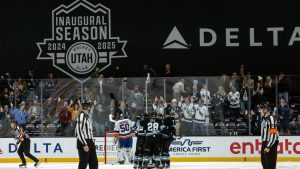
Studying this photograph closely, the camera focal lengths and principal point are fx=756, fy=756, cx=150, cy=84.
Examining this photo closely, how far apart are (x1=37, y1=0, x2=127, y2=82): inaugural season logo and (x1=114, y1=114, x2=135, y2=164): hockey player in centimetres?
679

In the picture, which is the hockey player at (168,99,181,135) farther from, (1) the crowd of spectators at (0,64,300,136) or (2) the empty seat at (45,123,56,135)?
(2) the empty seat at (45,123,56,135)

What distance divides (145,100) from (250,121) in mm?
2911

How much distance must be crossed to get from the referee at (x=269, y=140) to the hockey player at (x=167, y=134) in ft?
12.3

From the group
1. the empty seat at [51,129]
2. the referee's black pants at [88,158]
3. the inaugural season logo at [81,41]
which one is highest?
the inaugural season logo at [81,41]

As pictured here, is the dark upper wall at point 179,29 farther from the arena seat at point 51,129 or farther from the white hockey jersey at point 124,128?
the white hockey jersey at point 124,128

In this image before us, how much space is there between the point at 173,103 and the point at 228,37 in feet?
17.9

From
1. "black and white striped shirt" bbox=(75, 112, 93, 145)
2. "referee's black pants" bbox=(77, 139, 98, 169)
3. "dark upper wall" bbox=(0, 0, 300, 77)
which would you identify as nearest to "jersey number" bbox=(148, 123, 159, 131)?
"black and white striped shirt" bbox=(75, 112, 93, 145)

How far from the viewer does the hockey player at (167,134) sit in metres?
17.6

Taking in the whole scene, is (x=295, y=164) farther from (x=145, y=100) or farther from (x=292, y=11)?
(x=292, y=11)

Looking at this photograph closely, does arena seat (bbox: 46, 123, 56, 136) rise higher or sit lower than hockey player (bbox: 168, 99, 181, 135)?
lower

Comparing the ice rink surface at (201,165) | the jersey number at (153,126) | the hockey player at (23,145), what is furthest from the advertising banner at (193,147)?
the jersey number at (153,126)

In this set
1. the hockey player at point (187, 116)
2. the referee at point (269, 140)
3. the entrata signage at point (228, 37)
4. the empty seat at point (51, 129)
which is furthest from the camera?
the entrata signage at point (228, 37)

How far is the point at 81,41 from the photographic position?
26.2 metres

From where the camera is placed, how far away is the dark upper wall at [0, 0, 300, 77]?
25.0 metres
